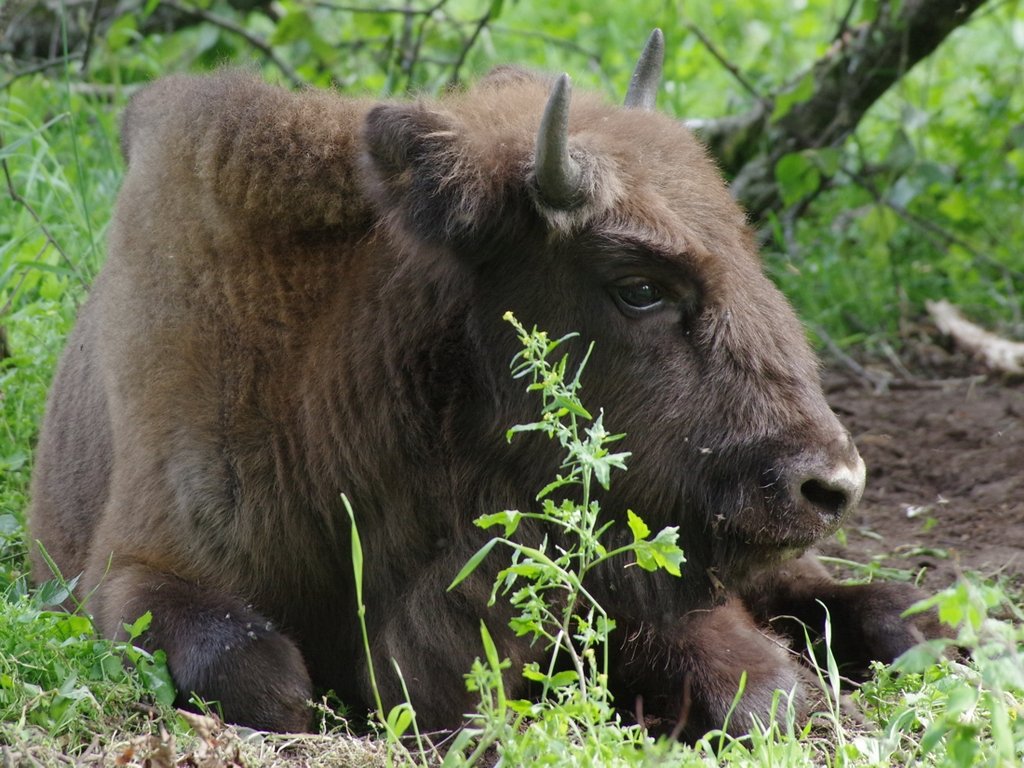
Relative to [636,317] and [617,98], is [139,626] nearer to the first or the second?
[636,317]

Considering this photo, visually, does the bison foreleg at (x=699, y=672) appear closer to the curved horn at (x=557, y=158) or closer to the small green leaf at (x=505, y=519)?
the small green leaf at (x=505, y=519)

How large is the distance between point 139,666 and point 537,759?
117 cm

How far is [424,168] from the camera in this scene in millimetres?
3379

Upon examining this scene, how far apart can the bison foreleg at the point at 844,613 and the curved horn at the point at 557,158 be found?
139cm

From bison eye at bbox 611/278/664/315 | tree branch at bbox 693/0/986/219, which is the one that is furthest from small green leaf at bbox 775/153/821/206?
bison eye at bbox 611/278/664/315

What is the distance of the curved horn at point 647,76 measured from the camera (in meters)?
4.28

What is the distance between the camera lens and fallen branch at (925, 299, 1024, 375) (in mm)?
6523

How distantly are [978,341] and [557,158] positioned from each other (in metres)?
4.11

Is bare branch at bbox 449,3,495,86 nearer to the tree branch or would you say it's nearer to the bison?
the tree branch

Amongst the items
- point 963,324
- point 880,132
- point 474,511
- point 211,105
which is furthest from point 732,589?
point 880,132

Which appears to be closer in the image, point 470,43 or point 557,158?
point 557,158

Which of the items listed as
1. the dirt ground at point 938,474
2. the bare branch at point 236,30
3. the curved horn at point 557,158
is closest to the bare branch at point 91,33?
the bare branch at point 236,30

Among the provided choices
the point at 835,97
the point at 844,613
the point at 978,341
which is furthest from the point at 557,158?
the point at 978,341

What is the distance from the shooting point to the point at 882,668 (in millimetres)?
3473
